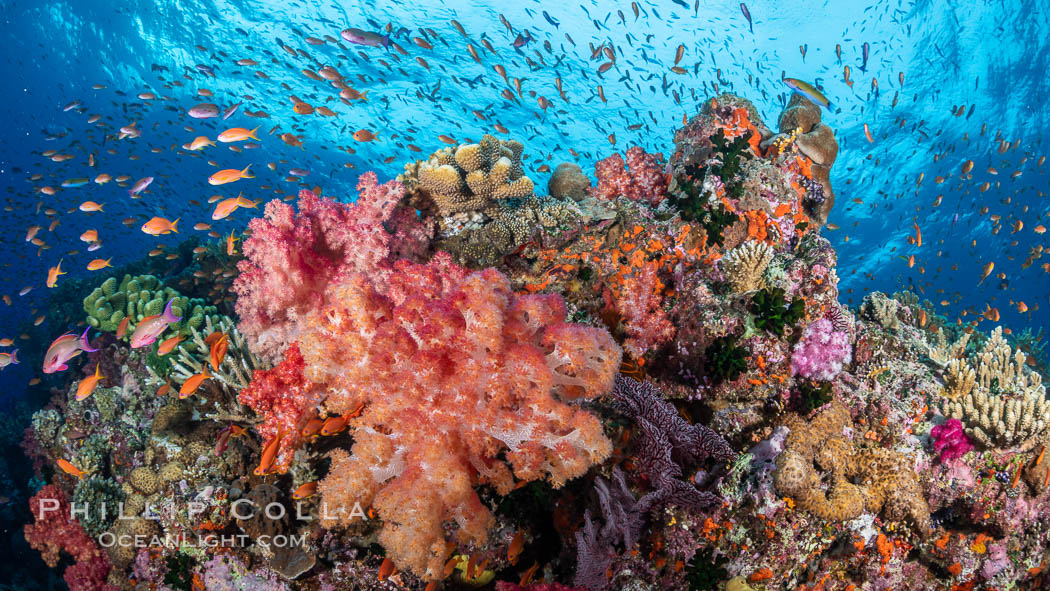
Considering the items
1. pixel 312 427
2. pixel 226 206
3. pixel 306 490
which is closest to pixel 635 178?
pixel 312 427

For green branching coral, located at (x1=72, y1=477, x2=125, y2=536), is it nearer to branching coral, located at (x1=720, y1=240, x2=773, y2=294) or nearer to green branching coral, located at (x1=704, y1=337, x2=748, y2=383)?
green branching coral, located at (x1=704, y1=337, x2=748, y2=383)

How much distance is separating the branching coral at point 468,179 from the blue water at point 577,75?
14.4 m

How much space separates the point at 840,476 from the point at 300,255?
18.9 feet

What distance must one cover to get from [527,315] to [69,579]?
27.2 ft

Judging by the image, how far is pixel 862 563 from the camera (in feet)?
A: 12.2

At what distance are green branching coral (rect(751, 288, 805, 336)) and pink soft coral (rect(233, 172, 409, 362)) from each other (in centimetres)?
424

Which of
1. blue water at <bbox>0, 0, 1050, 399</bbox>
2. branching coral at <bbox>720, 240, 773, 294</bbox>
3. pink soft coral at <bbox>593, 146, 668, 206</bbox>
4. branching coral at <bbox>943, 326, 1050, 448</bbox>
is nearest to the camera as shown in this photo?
branching coral at <bbox>943, 326, 1050, 448</bbox>

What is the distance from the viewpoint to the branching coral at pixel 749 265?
4891mm

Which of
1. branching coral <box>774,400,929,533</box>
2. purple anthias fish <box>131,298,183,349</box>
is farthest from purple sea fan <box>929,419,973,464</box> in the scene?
purple anthias fish <box>131,298,183,349</box>

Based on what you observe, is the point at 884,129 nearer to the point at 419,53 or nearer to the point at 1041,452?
the point at 419,53

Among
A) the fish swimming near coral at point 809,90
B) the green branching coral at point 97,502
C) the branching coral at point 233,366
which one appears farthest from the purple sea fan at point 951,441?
the green branching coral at point 97,502

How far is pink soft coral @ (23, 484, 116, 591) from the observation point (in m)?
6.41

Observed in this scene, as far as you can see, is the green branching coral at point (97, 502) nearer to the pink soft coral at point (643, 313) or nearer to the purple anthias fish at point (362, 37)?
the pink soft coral at point (643, 313)

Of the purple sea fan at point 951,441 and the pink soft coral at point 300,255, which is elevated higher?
the purple sea fan at point 951,441
